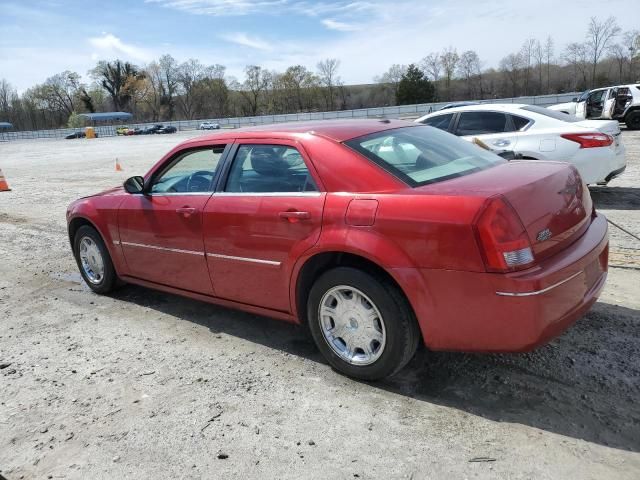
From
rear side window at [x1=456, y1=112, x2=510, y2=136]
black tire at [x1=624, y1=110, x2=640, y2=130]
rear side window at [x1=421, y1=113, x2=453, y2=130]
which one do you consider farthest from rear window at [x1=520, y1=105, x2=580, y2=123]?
black tire at [x1=624, y1=110, x2=640, y2=130]

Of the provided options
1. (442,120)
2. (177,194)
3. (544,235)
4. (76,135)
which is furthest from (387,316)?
(76,135)

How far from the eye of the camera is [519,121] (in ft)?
26.8

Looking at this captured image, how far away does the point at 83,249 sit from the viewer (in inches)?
213

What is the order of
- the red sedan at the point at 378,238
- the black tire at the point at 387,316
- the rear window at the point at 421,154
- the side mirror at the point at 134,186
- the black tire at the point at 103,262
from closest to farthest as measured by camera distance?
the red sedan at the point at 378,238 < the black tire at the point at 387,316 < the rear window at the point at 421,154 < the side mirror at the point at 134,186 < the black tire at the point at 103,262

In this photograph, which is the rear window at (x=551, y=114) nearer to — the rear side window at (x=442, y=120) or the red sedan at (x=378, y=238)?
the rear side window at (x=442, y=120)

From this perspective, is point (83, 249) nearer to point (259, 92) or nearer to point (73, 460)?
point (73, 460)

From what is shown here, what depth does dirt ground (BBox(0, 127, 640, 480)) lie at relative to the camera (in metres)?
2.62

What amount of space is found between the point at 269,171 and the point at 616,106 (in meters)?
20.9

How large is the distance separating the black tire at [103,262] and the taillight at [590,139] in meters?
6.35

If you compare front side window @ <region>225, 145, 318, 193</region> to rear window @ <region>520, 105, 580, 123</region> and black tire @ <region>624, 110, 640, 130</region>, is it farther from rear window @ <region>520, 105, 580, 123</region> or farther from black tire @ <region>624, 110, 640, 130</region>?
black tire @ <region>624, 110, 640, 130</region>

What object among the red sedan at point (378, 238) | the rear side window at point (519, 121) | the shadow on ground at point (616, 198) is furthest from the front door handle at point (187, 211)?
Result: the shadow on ground at point (616, 198)

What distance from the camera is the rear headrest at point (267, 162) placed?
3676mm

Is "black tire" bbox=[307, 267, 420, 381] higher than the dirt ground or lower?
higher

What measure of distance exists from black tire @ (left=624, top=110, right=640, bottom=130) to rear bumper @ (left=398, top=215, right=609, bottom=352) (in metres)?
20.7
